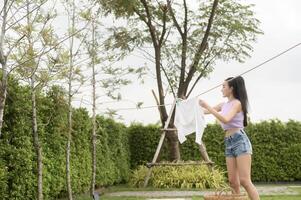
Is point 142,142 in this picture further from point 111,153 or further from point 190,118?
point 190,118

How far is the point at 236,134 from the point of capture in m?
5.37

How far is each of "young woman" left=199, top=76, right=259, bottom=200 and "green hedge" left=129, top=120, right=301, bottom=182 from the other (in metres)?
12.0

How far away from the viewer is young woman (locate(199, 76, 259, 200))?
526cm

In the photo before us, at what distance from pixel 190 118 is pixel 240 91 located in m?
0.86

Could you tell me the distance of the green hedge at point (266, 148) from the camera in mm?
17656

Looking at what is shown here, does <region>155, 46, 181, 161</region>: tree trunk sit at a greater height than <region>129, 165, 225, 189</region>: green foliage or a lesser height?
greater

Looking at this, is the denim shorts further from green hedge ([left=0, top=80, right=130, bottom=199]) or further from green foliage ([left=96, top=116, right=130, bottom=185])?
green foliage ([left=96, top=116, right=130, bottom=185])

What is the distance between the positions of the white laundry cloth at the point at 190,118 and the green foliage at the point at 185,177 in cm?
815

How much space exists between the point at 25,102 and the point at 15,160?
0.88 meters

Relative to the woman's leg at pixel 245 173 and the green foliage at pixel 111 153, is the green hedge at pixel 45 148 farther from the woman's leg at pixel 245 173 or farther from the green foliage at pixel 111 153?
the woman's leg at pixel 245 173

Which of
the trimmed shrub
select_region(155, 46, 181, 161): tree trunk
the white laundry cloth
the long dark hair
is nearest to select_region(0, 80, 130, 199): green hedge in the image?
the trimmed shrub

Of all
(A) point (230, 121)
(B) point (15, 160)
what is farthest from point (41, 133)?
(A) point (230, 121)

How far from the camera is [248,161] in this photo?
17.4 feet

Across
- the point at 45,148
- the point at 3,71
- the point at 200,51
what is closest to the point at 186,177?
the point at 200,51
